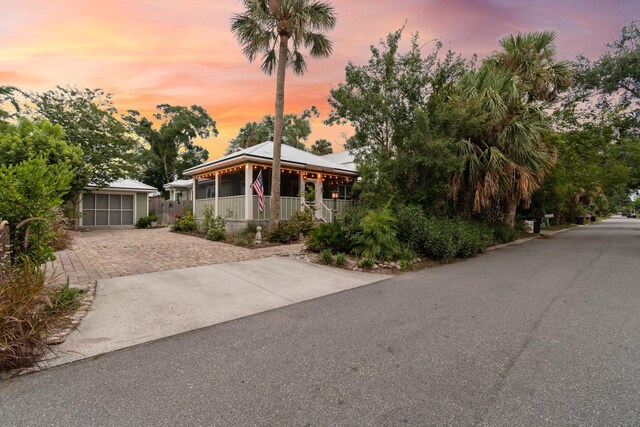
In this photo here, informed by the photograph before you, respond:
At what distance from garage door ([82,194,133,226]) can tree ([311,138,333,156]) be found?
19848mm

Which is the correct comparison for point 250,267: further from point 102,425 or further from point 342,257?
point 102,425

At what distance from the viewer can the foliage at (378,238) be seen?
7430mm

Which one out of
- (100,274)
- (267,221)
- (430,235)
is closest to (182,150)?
(267,221)

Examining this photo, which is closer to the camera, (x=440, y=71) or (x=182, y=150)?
(x=440, y=71)

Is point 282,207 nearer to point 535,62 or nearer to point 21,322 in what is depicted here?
point 21,322

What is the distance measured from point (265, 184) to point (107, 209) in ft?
42.6

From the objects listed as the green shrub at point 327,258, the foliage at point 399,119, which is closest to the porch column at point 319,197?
the foliage at point 399,119

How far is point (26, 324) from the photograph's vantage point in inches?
108

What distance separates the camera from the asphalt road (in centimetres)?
202

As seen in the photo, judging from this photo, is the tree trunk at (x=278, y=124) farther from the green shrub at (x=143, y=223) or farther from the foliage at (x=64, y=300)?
the green shrub at (x=143, y=223)

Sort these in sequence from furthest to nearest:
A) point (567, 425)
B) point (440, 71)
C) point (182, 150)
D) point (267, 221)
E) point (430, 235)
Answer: point (182, 150)
point (267, 221)
point (440, 71)
point (430, 235)
point (567, 425)

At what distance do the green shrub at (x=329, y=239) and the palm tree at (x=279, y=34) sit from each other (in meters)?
2.80

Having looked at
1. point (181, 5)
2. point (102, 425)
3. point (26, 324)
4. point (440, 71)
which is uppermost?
point (181, 5)

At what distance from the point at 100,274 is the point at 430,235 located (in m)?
8.26
